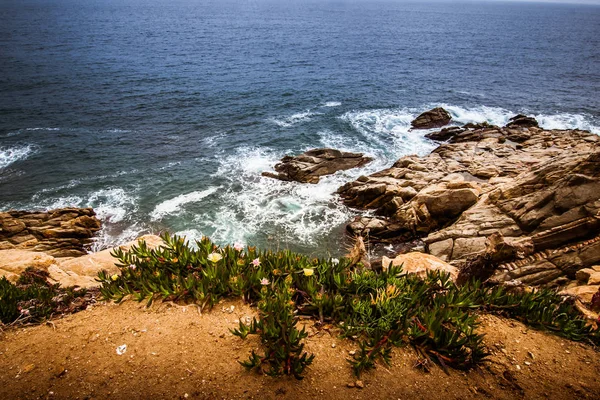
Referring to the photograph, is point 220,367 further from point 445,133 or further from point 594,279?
point 445,133

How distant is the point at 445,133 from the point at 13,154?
4590 cm

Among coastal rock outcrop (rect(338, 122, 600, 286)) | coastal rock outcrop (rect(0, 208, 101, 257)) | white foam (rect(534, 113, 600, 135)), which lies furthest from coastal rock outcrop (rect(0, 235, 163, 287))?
white foam (rect(534, 113, 600, 135))

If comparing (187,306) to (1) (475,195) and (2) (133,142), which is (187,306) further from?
(2) (133,142)

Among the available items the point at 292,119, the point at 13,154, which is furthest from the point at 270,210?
the point at 13,154

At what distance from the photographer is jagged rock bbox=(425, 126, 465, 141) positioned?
35.9 meters

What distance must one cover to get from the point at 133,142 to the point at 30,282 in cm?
3039

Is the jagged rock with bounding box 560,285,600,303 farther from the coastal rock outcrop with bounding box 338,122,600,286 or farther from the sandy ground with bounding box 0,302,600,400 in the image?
the sandy ground with bounding box 0,302,600,400

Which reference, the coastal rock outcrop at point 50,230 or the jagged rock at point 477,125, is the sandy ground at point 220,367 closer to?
the coastal rock outcrop at point 50,230

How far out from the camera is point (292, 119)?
4106cm

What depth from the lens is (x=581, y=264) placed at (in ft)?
35.9

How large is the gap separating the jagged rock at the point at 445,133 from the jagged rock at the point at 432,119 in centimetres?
258

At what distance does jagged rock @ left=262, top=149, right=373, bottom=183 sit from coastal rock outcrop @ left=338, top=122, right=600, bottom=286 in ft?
11.5

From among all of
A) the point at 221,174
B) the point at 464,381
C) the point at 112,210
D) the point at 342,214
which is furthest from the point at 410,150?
the point at 464,381

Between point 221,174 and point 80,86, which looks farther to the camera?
point 80,86
